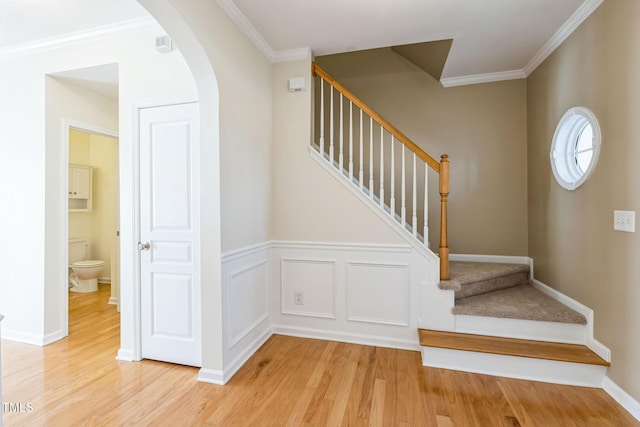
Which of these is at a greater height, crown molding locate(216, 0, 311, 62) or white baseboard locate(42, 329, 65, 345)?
crown molding locate(216, 0, 311, 62)

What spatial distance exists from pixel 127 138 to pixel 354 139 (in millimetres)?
2424

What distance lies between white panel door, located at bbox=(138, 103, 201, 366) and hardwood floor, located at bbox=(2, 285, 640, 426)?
0.78 ft

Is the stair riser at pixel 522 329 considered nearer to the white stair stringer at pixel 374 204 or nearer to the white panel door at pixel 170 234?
the white stair stringer at pixel 374 204

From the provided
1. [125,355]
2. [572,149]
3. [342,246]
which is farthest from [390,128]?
[125,355]

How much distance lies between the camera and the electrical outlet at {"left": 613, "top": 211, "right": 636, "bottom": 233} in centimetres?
190

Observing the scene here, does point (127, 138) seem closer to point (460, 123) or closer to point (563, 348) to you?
point (460, 123)

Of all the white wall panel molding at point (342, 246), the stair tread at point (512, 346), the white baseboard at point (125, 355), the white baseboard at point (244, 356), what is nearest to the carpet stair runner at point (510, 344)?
the stair tread at point (512, 346)

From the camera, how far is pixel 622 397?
1.96 meters

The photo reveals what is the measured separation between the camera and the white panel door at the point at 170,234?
2.40 m

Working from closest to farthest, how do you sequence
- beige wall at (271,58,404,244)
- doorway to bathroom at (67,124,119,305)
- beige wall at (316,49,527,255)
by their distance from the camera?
beige wall at (271,58,404,244) < beige wall at (316,49,527,255) < doorway to bathroom at (67,124,119,305)

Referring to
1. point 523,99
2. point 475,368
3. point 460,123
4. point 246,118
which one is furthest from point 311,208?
point 523,99

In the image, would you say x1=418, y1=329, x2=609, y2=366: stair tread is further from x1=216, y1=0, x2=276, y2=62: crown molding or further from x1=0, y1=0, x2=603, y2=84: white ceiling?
x1=216, y1=0, x2=276, y2=62: crown molding

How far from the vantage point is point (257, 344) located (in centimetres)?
276

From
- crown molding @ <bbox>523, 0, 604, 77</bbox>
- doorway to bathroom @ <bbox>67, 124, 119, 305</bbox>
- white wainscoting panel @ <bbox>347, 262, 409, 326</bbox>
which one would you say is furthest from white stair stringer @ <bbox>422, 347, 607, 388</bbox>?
doorway to bathroom @ <bbox>67, 124, 119, 305</bbox>
